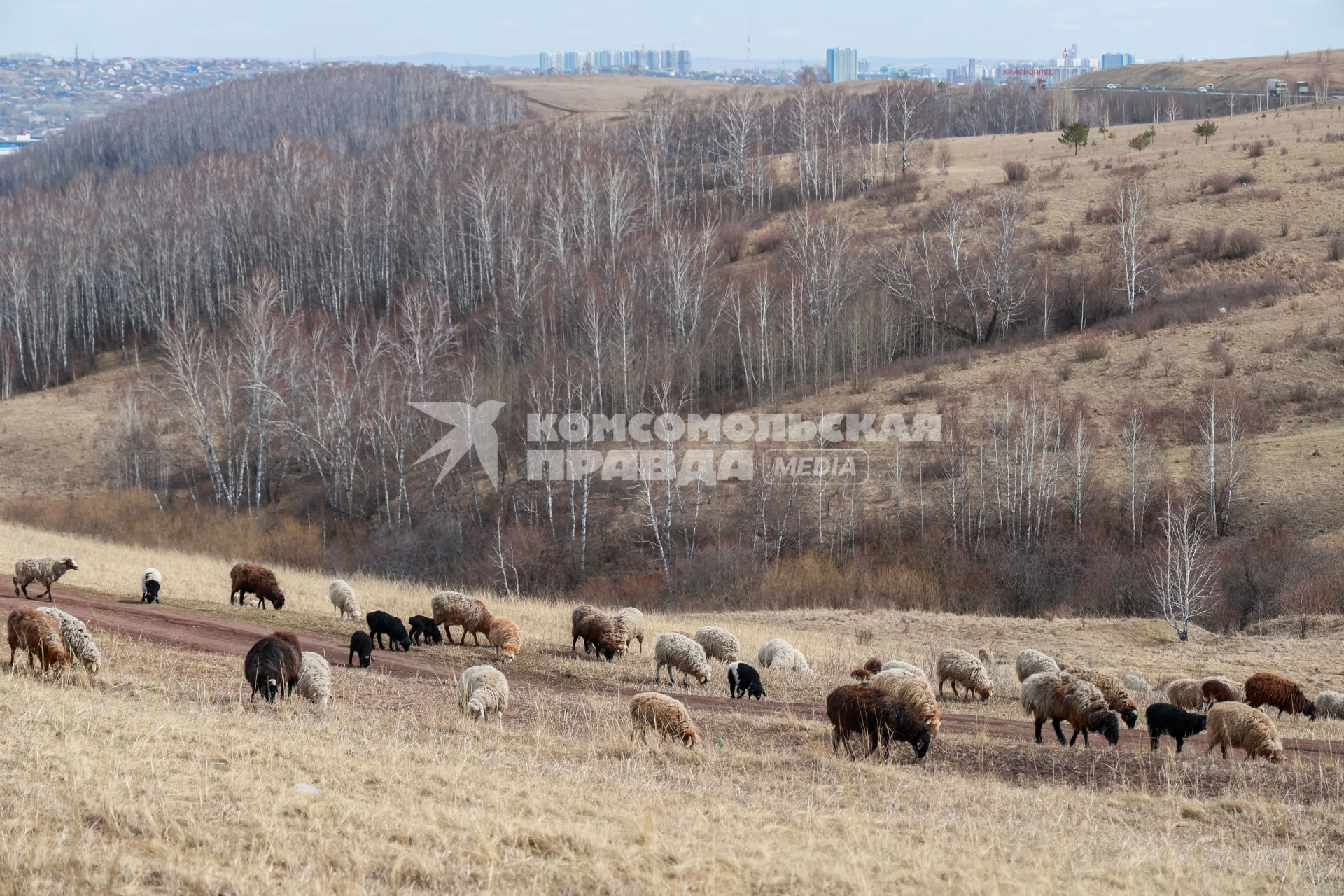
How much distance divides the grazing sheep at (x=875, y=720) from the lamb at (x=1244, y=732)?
4025 mm

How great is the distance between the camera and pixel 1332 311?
49.1 m

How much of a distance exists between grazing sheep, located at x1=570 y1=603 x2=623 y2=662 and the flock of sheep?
3 centimetres

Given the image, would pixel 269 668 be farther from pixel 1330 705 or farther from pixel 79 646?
pixel 1330 705

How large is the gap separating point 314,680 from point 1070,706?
993cm

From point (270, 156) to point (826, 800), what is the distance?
97.5 meters

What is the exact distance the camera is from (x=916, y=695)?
13.9 meters

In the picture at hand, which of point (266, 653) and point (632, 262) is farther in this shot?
point (632, 262)

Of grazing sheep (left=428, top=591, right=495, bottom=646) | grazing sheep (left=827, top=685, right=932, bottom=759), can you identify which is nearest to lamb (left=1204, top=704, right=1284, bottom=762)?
grazing sheep (left=827, top=685, right=932, bottom=759)

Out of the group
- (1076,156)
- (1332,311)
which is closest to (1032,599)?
(1332,311)

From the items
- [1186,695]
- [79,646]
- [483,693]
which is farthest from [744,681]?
[79,646]

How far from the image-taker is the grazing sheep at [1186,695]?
17859 mm

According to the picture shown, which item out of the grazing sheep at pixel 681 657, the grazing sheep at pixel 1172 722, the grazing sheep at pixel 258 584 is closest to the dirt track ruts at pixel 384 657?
the grazing sheep at pixel 1172 722

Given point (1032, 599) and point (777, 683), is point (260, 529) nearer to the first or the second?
point (1032, 599)

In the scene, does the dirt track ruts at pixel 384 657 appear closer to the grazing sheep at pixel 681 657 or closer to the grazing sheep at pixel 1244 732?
the grazing sheep at pixel 1244 732
